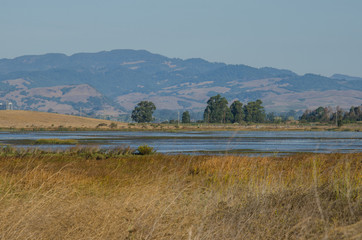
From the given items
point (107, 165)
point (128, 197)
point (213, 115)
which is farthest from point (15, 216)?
point (213, 115)

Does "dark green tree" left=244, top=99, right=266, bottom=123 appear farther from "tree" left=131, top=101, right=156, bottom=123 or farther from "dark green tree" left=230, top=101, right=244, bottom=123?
"tree" left=131, top=101, right=156, bottom=123

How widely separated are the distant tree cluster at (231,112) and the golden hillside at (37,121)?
41937 millimetres

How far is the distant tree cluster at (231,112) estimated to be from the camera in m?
180

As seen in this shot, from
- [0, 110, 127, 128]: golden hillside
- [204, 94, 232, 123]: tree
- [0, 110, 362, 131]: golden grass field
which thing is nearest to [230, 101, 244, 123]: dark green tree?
[204, 94, 232, 123]: tree

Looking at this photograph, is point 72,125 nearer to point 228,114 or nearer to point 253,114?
point 228,114

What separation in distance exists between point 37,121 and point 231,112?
69905 mm

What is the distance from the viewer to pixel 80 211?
11719 mm

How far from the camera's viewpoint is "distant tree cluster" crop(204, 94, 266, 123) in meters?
180

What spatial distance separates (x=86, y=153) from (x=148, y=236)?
22148mm

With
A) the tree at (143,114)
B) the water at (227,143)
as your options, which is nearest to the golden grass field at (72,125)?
the tree at (143,114)

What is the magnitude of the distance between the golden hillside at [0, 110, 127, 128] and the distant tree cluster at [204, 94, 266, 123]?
41.9 m

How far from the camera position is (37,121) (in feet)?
470

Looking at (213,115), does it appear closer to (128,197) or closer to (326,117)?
(326,117)

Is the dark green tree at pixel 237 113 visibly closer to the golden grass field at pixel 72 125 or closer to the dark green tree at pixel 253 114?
the dark green tree at pixel 253 114
